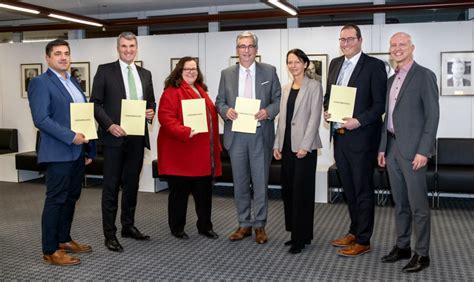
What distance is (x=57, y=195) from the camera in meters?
4.45

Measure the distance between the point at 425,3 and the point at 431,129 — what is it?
4.36 m

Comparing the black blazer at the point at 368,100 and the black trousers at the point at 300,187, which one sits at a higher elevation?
the black blazer at the point at 368,100

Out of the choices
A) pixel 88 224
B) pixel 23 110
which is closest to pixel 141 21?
pixel 23 110

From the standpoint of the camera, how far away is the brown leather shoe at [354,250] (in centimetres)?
475

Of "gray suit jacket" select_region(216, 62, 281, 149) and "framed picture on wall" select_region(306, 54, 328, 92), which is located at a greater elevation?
"framed picture on wall" select_region(306, 54, 328, 92)

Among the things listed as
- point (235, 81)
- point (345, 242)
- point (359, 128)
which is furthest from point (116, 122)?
point (345, 242)

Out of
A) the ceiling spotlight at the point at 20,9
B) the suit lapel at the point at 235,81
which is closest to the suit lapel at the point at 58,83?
the suit lapel at the point at 235,81

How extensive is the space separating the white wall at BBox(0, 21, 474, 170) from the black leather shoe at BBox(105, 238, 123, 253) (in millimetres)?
4088

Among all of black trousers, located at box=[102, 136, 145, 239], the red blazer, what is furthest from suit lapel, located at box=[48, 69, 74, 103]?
the red blazer

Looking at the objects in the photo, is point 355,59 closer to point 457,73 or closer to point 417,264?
point 417,264

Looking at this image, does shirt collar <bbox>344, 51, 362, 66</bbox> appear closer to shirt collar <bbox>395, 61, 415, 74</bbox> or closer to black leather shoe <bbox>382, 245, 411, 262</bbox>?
shirt collar <bbox>395, 61, 415, 74</bbox>

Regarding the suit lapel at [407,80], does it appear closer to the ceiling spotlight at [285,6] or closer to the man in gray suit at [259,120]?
the man in gray suit at [259,120]

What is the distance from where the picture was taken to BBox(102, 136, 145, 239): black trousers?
16.2ft

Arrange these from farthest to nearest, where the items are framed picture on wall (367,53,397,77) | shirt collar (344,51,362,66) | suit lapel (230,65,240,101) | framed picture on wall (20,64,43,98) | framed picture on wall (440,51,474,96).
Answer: framed picture on wall (20,64,43,98) < framed picture on wall (367,53,397,77) < framed picture on wall (440,51,474,96) < suit lapel (230,65,240,101) < shirt collar (344,51,362,66)
